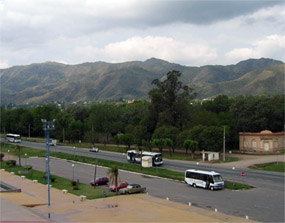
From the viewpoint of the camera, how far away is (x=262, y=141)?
67812 mm

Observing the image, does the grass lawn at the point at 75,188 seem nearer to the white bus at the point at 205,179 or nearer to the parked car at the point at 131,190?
the parked car at the point at 131,190

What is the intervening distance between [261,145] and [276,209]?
4362cm

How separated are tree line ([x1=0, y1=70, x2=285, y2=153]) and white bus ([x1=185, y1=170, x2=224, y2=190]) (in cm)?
2240

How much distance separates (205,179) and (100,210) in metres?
13.5

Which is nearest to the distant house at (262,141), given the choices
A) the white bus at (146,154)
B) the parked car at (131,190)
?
the white bus at (146,154)

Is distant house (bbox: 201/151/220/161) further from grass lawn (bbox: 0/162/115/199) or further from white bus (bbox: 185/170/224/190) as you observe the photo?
grass lawn (bbox: 0/162/115/199)

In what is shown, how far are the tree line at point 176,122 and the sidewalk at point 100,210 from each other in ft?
104

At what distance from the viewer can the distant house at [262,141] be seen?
6775 centimetres

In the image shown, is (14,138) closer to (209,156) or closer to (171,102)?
(171,102)

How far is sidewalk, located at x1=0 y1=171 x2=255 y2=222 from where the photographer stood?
23344 mm

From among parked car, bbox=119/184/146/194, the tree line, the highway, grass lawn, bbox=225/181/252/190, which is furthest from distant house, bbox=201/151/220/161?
parked car, bbox=119/184/146/194

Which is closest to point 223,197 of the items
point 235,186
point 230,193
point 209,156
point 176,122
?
point 230,193

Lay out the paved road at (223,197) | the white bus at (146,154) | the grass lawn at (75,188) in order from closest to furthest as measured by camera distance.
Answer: the paved road at (223,197), the grass lawn at (75,188), the white bus at (146,154)

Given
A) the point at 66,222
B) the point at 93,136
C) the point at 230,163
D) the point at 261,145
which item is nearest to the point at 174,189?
the point at 66,222
